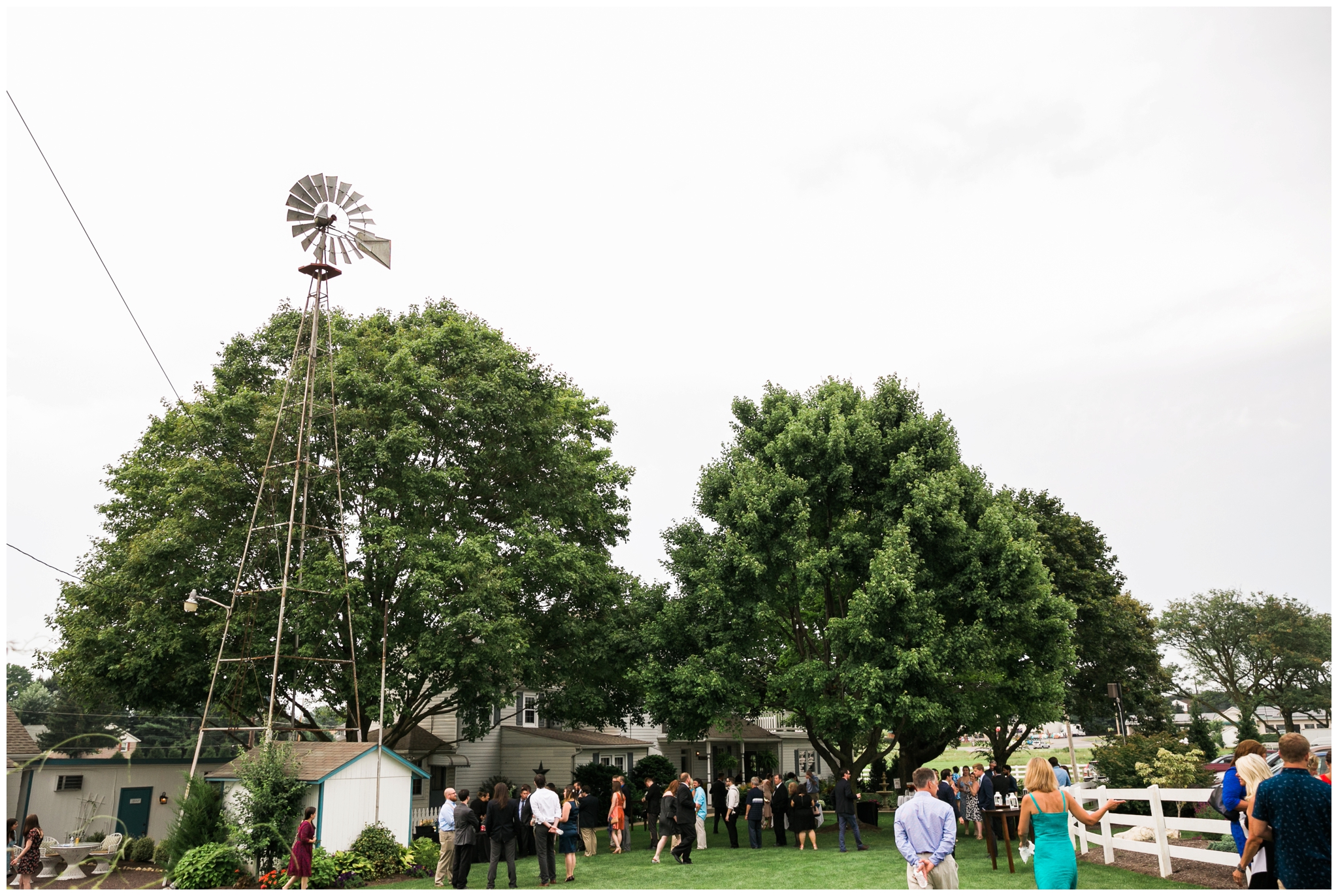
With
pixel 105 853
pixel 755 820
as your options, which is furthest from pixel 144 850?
pixel 755 820

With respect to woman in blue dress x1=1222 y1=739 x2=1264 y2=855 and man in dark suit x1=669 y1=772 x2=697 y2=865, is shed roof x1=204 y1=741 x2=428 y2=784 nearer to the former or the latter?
man in dark suit x1=669 y1=772 x2=697 y2=865

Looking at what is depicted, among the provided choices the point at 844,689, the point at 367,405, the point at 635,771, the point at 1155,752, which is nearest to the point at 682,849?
the point at 844,689

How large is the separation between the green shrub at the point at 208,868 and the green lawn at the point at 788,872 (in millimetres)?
2710

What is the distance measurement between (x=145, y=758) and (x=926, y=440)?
23.9 metres

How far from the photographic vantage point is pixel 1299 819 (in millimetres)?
6129

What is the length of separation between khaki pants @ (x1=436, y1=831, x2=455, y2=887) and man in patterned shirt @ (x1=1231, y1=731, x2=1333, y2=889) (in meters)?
13.9

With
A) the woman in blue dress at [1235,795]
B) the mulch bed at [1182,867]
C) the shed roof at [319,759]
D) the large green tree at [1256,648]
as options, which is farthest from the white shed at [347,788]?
the large green tree at [1256,648]

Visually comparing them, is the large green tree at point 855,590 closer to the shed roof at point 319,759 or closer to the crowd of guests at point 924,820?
the crowd of guests at point 924,820

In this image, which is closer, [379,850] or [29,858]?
[29,858]

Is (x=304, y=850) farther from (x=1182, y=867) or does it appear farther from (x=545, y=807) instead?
(x=1182, y=867)

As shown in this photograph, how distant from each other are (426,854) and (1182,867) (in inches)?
Result: 581

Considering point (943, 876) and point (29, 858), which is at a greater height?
point (943, 876)

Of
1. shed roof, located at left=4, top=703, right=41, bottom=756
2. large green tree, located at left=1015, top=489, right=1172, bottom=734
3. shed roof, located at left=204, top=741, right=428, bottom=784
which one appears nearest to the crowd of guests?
shed roof, located at left=204, top=741, right=428, bottom=784

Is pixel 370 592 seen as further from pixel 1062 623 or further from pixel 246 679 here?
pixel 1062 623
